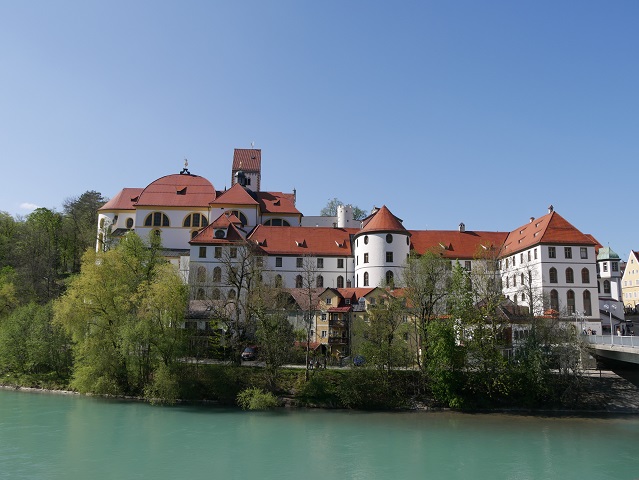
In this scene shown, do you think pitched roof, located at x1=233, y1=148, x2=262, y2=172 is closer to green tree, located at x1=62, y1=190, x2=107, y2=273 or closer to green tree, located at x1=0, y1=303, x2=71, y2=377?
green tree, located at x1=62, y1=190, x2=107, y2=273

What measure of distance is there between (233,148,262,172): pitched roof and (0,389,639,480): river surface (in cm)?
4096

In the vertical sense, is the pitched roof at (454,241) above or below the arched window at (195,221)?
below

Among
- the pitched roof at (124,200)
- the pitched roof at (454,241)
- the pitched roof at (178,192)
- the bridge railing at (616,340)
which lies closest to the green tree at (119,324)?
the pitched roof at (178,192)

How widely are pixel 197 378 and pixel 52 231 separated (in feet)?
138

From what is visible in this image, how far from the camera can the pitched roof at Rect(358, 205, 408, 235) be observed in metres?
52.5

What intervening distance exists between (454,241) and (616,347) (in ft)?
90.3

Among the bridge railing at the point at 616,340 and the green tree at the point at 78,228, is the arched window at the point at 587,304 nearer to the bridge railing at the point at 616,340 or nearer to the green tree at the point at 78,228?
the bridge railing at the point at 616,340

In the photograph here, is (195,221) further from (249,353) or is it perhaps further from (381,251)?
(249,353)

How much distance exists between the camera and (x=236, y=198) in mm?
58906

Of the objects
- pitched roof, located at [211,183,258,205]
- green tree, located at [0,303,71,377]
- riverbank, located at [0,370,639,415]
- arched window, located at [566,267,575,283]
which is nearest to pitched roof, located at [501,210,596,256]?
arched window, located at [566,267,575,283]

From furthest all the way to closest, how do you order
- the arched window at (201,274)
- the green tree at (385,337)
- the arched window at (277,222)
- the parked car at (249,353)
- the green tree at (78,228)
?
1. the green tree at (78,228)
2. the arched window at (277,222)
3. the arched window at (201,274)
4. the parked car at (249,353)
5. the green tree at (385,337)

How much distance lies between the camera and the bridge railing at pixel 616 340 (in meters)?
29.7

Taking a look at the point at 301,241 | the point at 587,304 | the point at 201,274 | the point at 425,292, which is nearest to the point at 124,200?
the point at 201,274

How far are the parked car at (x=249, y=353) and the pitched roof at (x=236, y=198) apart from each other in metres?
21.5
